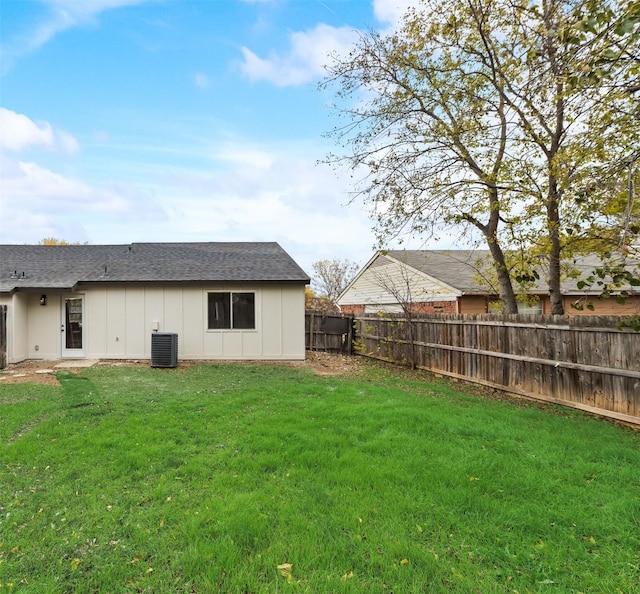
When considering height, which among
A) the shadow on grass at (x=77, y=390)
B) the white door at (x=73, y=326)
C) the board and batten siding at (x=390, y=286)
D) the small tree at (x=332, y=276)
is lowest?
the shadow on grass at (x=77, y=390)

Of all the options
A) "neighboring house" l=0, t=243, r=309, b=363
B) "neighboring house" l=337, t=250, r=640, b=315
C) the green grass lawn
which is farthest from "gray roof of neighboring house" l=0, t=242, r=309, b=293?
the green grass lawn

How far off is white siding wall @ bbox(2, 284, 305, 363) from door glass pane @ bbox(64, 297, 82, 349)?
181 mm

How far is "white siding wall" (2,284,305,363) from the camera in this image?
35.8 feet

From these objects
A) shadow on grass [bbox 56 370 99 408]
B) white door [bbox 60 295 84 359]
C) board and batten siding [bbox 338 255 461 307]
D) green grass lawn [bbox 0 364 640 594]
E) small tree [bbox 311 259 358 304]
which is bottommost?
green grass lawn [bbox 0 364 640 594]

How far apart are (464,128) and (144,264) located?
10.0 meters

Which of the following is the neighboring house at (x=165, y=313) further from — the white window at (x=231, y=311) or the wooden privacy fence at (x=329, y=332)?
the wooden privacy fence at (x=329, y=332)

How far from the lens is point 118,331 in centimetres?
1099

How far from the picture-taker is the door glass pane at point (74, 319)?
433 inches

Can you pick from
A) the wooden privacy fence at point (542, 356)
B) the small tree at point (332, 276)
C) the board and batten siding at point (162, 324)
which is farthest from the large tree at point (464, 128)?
the small tree at point (332, 276)

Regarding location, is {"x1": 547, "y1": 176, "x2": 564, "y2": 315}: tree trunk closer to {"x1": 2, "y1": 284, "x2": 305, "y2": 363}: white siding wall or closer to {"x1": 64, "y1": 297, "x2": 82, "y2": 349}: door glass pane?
{"x1": 2, "y1": 284, "x2": 305, "y2": 363}: white siding wall

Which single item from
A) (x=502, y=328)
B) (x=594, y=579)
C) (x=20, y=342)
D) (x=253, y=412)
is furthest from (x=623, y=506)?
(x=20, y=342)

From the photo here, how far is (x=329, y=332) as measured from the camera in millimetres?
14336

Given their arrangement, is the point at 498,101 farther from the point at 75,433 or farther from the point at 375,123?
the point at 75,433

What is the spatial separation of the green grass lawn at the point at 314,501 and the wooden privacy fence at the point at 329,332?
8640mm
